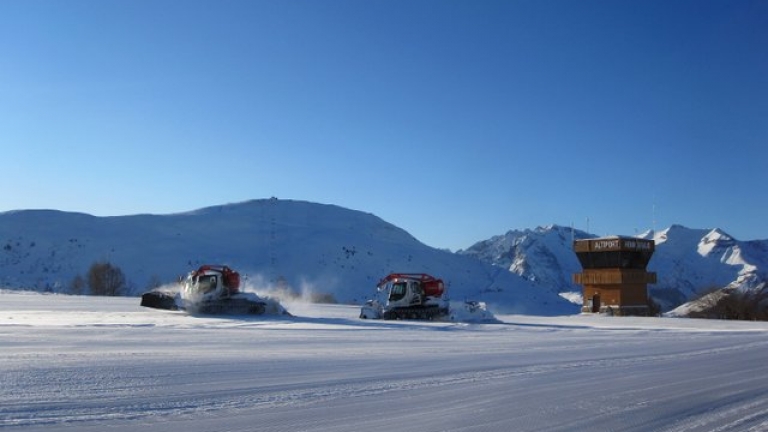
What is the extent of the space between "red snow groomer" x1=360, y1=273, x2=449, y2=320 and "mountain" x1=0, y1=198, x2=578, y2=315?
2196 cm

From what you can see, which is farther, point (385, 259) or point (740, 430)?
point (385, 259)

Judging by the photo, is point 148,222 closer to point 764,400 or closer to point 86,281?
point 86,281

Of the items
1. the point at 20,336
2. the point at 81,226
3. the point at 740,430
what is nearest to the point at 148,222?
the point at 81,226

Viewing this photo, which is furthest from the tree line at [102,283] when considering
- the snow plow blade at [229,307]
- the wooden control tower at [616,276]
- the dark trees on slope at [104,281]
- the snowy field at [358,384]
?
the snowy field at [358,384]

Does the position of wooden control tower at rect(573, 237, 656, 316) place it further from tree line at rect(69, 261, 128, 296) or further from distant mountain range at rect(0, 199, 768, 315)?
tree line at rect(69, 261, 128, 296)

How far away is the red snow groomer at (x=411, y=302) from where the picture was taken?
28.3m

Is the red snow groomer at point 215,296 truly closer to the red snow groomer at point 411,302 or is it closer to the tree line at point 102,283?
the red snow groomer at point 411,302

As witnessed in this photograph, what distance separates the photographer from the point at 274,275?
59844 millimetres

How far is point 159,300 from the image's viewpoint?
2881cm

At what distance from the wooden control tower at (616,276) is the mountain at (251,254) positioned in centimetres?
712

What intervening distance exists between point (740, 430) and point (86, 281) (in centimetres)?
5251

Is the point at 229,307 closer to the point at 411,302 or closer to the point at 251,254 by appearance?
the point at 411,302

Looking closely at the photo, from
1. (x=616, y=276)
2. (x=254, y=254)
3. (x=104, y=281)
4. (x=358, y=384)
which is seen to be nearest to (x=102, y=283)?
(x=104, y=281)

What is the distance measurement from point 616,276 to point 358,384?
35037 mm
